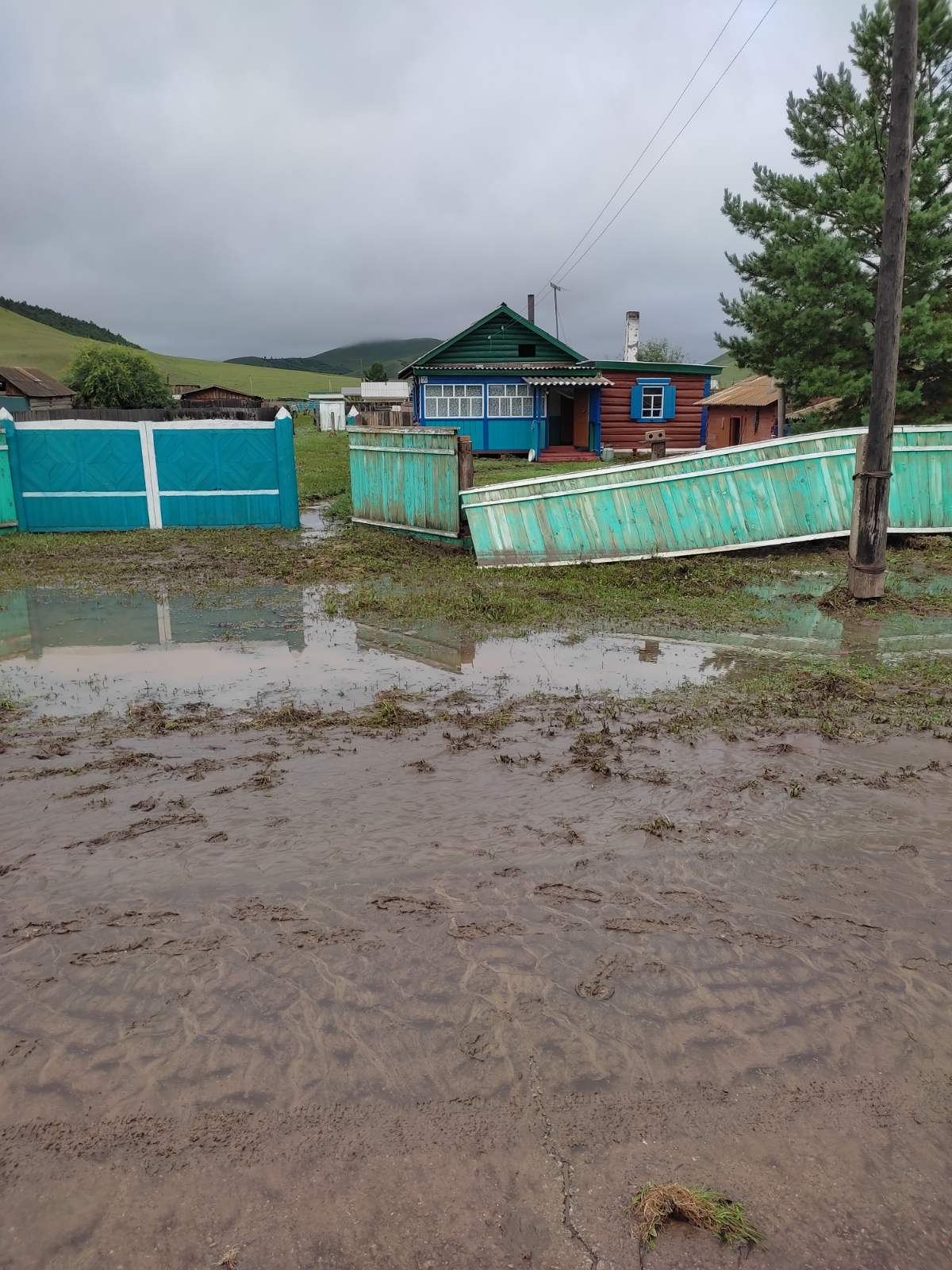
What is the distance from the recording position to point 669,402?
29.9 metres

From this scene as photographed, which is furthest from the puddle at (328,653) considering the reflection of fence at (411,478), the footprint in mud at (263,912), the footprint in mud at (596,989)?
the reflection of fence at (411,478)

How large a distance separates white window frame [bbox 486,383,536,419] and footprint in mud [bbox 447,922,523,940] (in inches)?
1048

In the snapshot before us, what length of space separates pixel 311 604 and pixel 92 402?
67.6m

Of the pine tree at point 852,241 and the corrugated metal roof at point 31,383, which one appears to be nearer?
the pine tree at point 852,241

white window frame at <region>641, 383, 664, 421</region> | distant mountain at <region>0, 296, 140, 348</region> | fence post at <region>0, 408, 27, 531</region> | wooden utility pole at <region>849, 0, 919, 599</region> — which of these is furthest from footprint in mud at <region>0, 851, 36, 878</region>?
distant mountain at <region>0, 296, 140, 348</region>

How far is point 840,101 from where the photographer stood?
18406mm

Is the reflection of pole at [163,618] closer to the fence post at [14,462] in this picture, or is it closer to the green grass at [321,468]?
the fence post at [14,462]

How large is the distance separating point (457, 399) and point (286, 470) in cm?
1453

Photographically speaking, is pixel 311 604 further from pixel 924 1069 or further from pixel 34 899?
Answer: pixel 924 1069

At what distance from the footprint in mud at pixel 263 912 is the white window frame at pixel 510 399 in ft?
87.0

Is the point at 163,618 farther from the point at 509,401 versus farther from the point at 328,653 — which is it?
the point at 509,401

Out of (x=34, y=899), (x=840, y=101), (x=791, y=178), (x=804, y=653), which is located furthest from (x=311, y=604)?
(x=840, y=101)

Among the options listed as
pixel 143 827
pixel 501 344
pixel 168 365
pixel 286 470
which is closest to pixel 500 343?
pixel 501 344

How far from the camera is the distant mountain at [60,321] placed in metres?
159
